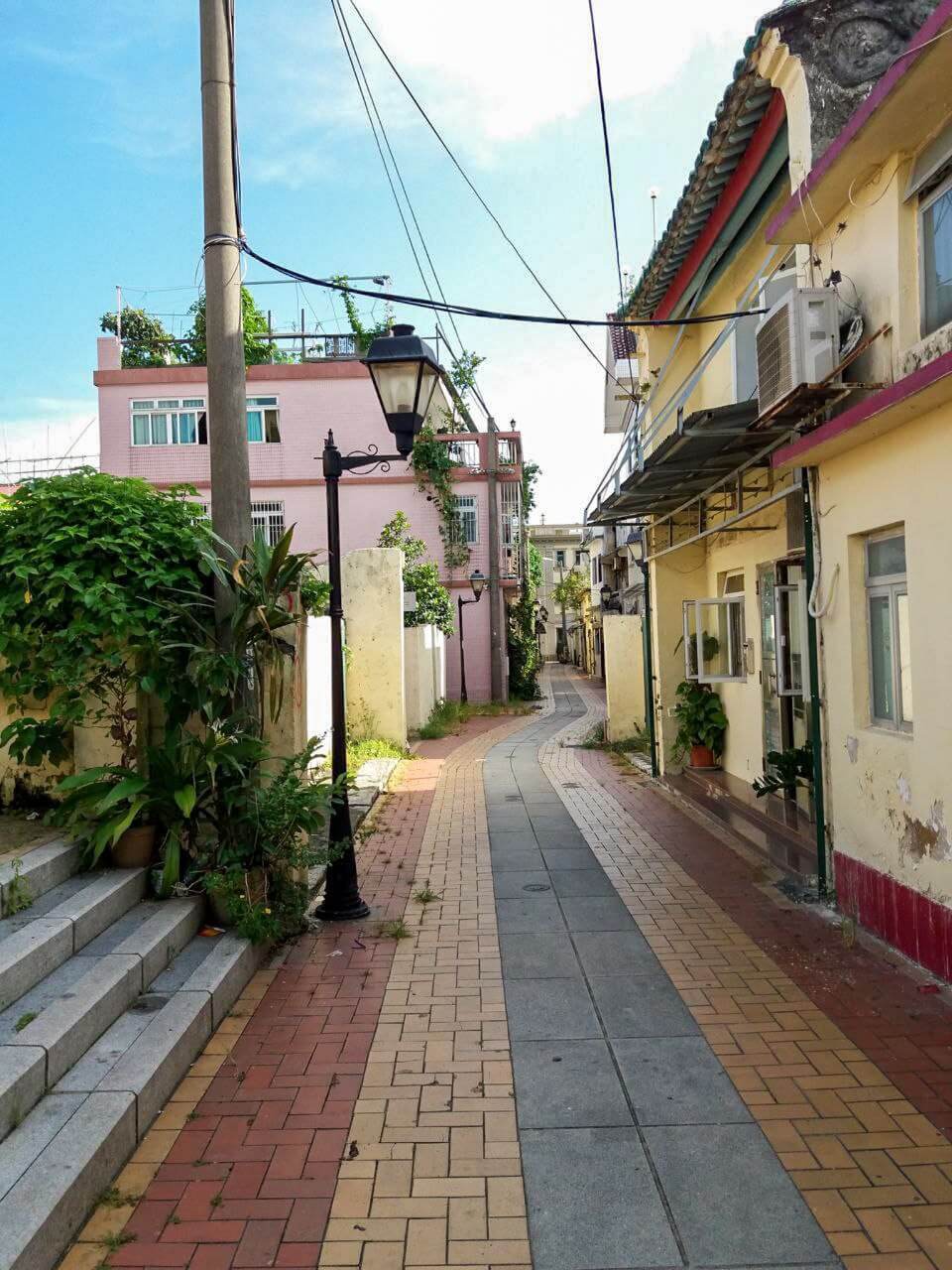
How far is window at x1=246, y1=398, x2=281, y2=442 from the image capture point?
24438 mm

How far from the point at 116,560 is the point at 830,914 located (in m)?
5.15

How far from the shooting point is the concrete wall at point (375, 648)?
50.5ft

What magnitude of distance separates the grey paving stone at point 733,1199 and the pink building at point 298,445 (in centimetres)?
2136

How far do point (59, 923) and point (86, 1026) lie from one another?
716 millimetres

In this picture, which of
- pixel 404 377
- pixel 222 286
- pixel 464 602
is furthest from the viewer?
pixel 464 602

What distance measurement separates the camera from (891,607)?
5945 mm

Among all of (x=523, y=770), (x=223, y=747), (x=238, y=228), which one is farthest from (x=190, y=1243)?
(x=523, y=770)

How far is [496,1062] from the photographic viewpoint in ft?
14.3

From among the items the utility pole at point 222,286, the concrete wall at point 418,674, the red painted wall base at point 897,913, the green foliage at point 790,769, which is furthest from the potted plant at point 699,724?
the utility pole at point 222,286

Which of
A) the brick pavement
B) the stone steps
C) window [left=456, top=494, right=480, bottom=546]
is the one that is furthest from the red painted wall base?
window [left=456, top=494, right=480, bottom=546]

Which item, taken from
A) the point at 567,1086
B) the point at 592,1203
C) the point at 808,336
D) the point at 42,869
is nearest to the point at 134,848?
the point at 42,869

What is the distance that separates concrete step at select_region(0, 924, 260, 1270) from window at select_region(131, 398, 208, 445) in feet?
70.7

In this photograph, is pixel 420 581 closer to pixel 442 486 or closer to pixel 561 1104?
pixel 442 486

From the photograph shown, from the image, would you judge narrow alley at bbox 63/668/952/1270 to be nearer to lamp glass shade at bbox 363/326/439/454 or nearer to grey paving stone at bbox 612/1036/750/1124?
grey paving stone at bbox 612/1036/750/1124
